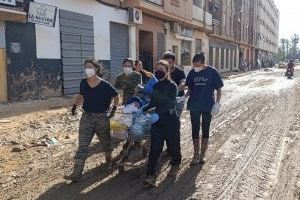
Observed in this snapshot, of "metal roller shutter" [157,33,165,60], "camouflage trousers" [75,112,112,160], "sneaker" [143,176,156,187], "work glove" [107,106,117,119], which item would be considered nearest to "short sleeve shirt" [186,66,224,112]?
"work glove" [107,106,117,119]

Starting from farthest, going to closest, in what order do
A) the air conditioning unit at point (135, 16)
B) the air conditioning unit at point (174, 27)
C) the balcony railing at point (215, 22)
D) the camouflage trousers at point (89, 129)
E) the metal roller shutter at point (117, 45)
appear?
the balcony railing at point (215, 22)
the air conditioning unit at point (174, 27)
the air conditioning unit at point (135, 16)
the metal roller shutter at point (117, 45)
the camouflage trousers at point (89, 129)

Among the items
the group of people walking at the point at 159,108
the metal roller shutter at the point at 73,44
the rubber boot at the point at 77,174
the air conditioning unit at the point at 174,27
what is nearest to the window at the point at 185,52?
the air conditioning unit at the point at 174,27

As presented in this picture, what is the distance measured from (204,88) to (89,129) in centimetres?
214

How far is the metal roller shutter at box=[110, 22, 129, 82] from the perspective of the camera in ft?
69.2

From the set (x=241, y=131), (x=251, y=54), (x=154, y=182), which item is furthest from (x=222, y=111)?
(x=251, y=54)

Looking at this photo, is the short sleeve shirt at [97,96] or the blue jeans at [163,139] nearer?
the blue jeans at [163,139]

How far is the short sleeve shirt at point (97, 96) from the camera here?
6305mm

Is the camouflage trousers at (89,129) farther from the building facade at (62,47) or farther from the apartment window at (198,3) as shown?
the apartment window at (198,3)

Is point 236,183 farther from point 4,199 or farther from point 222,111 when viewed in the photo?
point 222,111

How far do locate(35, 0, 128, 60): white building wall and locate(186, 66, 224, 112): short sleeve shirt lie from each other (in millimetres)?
9754

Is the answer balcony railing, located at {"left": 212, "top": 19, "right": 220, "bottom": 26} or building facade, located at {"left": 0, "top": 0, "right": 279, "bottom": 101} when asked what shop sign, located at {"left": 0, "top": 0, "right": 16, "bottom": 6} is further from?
balcony railing, located at {"left": 212, "top": 19, "right": 220, "bottom": 26}

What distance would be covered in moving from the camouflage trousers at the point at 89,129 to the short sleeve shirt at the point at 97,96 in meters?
0.10

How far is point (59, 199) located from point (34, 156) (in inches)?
103

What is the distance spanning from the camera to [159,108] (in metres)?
5.98
